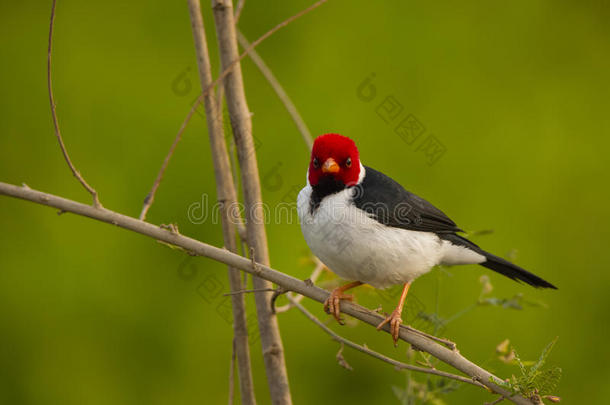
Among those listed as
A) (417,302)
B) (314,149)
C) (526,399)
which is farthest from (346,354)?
(526,399)

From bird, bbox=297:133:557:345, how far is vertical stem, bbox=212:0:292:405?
180 millimetres

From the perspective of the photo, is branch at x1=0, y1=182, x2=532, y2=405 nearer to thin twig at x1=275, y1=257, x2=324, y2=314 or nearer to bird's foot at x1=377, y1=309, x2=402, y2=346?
bird's foot at x1=377, y1=309, x2=402, y2=346

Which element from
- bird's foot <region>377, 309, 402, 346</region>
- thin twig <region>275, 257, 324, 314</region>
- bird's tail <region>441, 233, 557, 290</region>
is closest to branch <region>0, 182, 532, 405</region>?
bird's foot <region>377, 309, 402, 346</region>

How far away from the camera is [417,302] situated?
2.12 metres

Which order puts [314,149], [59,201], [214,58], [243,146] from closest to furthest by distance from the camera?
[59,201]
[243,146]
[314,149]
[214,58]

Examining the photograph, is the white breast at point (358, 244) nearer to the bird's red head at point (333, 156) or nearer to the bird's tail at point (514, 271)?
the bird's red head at point (333, 156)

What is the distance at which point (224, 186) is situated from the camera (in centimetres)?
170

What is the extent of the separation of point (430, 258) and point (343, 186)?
37cm

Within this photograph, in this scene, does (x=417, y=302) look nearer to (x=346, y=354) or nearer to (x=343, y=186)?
(x=343, y=186)

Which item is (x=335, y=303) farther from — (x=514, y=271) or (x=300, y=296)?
(x=514, y=271)

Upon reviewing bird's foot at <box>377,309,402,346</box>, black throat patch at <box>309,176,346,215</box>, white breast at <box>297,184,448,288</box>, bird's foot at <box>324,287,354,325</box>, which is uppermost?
black throat patch at <box>309,176,346,215</box>

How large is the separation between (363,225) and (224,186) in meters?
0.43

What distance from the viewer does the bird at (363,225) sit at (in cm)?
176

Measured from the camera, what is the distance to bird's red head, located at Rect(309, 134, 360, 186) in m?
1.80
